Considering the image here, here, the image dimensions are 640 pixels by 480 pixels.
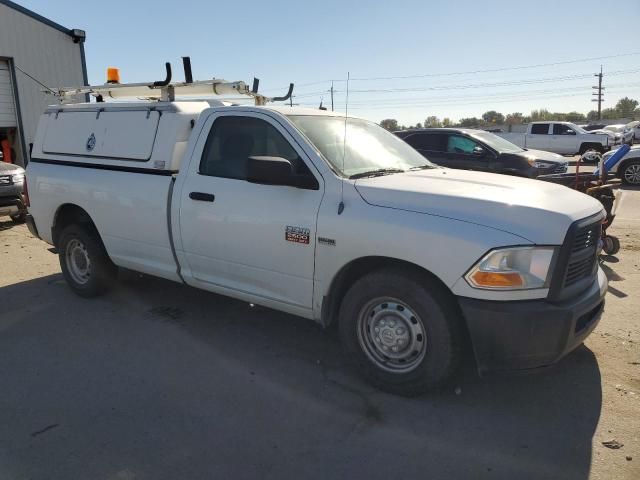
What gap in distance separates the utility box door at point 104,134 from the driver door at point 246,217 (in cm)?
72

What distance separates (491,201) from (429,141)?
27.7 feet

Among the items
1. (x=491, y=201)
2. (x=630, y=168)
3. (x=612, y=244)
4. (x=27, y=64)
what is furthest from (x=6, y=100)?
(x=630, y=168)

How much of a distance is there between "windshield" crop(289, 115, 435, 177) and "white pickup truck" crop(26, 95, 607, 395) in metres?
0.02

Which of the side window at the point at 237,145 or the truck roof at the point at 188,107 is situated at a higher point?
the truck roof at the point at 188,107

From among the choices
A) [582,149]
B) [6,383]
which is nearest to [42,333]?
[6,383]

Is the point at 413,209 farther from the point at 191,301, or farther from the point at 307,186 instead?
the point at 191,301

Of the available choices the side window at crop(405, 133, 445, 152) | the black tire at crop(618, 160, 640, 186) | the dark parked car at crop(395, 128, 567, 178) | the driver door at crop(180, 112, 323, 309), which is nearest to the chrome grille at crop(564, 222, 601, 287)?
the driver door at crop(180, 112, 323, 309)

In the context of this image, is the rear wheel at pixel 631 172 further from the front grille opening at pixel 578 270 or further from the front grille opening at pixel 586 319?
the front grille opening at pixel 586 319

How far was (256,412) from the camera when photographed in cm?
331

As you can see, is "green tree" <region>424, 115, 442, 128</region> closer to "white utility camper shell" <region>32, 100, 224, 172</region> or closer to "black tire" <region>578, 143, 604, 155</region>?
"black tire" <region>578, 143, 604, 155</region>

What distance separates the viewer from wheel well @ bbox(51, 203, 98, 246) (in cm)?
548

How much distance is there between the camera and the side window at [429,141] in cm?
1111

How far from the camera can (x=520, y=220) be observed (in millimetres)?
2971

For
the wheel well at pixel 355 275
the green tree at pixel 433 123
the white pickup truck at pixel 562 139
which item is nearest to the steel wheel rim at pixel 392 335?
the wheel well at pixel 355 275
